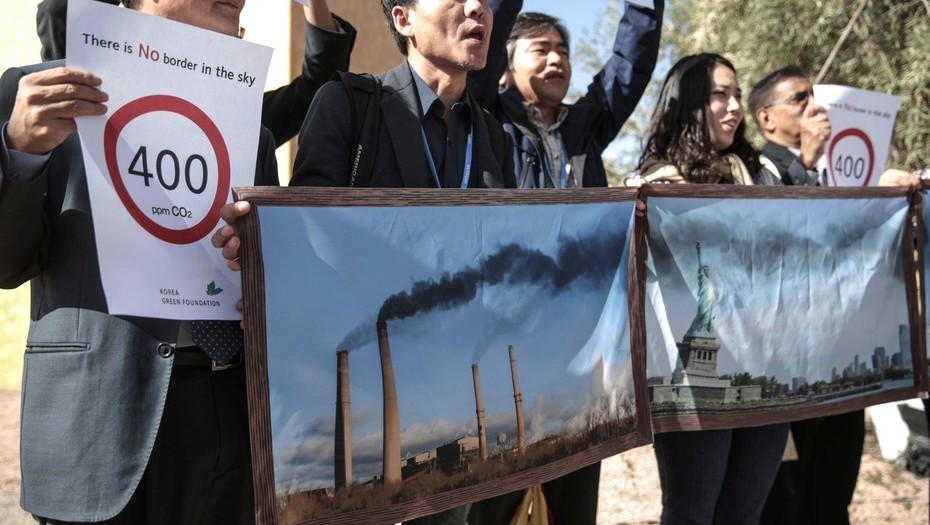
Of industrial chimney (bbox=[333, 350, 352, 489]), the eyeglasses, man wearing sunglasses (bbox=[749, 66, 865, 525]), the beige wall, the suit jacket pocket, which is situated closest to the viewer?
the suit jacket pocket

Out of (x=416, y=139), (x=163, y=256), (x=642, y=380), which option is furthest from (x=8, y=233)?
(x=642, y=380)

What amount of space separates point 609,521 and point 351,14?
378cm

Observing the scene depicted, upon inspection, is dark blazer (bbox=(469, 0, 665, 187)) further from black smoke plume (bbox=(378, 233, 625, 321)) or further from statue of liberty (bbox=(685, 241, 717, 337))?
black smoke plume (bbox=(378, 233, 625, 321))

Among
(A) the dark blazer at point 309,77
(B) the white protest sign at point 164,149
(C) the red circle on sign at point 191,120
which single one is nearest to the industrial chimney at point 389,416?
(B) the white protest sign at point 164,149

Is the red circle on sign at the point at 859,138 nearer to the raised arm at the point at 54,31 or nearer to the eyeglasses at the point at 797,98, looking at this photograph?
the eyeglasses at the point at 797,98

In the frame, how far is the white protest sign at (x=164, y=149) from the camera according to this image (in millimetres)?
1866

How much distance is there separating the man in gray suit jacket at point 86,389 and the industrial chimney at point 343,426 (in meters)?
0.28

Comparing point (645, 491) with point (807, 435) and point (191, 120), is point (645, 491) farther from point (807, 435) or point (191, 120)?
point (191, 120)

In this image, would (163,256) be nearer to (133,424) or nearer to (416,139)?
(133,424)

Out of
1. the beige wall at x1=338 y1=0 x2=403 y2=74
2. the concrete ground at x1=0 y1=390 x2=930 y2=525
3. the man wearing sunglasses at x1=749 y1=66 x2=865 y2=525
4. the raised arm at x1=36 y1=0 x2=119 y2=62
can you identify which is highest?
the beige wall at x1=338 y1=0 x2=403 y2=74

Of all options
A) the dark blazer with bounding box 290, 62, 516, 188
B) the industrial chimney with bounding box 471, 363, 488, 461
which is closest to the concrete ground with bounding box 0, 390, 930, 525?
the industrial chimney with bounding box 471, 363, 488, 461

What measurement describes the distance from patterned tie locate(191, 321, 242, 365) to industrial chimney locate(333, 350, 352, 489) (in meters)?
0.24

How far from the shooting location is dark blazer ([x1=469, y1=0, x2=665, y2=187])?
360cm

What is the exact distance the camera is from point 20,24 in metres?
8.00
